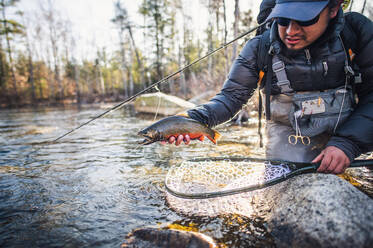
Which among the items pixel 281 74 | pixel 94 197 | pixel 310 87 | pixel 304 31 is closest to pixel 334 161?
pixel 310 87

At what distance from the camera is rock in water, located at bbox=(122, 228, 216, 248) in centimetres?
191

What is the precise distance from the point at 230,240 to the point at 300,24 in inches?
81.6

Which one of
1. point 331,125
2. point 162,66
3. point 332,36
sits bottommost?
point 331,125

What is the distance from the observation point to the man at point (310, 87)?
2109mm

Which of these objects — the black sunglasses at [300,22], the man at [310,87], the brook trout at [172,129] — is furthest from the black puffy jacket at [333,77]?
the black sunglasses at [300,22]

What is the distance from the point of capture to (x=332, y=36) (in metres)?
2.19

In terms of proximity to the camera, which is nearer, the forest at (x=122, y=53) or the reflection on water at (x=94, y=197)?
the reflection on water at (x=94, y=197)

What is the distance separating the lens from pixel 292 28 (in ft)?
6.87

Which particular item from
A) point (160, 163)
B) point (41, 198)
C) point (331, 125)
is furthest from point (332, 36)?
point (41, 198)

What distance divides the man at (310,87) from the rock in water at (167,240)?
894 millimetres

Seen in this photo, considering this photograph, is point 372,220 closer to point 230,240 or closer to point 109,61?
point 230,240

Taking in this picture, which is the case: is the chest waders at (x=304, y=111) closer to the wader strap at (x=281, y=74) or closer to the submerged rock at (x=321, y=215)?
the wader strap at (x=281, y=74)

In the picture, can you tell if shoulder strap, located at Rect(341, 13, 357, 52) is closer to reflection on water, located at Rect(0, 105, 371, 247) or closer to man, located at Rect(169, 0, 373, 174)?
man, located at Rect(169, 0, 373, 174)

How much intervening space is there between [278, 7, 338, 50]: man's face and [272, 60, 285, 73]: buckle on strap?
0.24m
